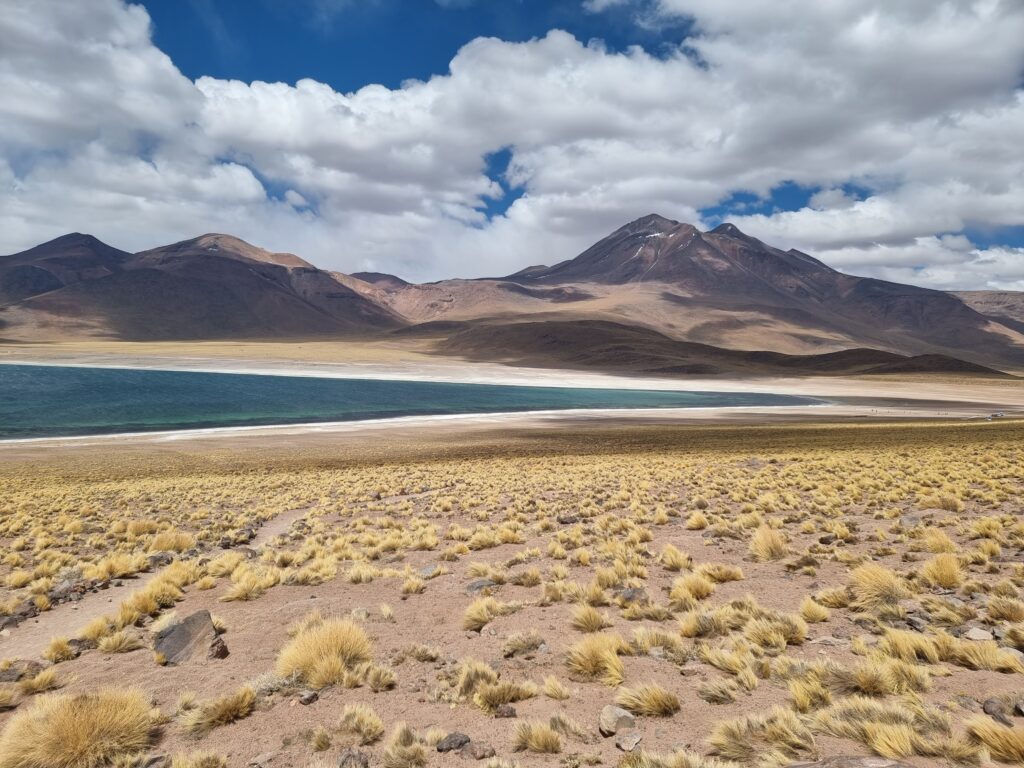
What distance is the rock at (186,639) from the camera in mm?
7441

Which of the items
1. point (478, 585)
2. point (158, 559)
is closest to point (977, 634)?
point (478, 585)

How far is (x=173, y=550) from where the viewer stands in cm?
1303

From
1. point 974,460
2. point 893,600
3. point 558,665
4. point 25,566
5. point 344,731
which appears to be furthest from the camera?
point 974,460

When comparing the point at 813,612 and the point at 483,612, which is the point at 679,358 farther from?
the point at 483,612

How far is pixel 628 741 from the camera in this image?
507 centimetres

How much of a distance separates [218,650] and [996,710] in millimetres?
8145

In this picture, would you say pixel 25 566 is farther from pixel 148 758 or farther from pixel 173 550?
pixel 148 758

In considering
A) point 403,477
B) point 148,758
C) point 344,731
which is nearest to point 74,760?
point 148,758

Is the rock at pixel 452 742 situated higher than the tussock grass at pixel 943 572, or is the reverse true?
the tussock grass at pixel 943 572

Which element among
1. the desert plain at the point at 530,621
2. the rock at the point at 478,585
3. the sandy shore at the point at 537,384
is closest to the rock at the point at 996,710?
the desert plain at the point at 530,621

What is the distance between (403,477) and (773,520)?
14.2 metres

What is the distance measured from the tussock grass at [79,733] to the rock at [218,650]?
177 centimetres

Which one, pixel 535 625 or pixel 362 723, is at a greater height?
pixel 362 723

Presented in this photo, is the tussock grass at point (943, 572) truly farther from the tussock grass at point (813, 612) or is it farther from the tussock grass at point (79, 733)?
the tussock grass at point (79, 733)
